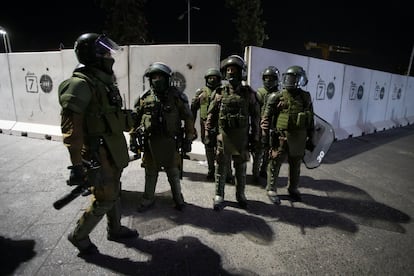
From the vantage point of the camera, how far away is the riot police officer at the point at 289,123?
3625 mm

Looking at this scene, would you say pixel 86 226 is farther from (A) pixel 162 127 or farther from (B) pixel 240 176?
(B) pixel 240 176

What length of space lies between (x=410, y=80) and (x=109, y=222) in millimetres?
16364

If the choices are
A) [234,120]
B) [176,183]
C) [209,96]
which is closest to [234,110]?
[234,120]

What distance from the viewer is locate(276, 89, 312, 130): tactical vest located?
361cm

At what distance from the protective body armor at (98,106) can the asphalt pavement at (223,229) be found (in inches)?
43.3

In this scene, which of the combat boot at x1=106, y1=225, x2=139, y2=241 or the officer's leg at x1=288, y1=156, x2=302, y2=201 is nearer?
the combat boot at x1=106, y1=225, x2=139, y2=241

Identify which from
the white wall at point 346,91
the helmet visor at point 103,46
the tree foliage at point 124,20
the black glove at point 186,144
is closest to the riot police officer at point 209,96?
the black glove at point 186,144

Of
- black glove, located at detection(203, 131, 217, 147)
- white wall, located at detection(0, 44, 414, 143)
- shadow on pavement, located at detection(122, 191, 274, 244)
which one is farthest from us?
white wall, located at detection(0, 44, 414, 143)

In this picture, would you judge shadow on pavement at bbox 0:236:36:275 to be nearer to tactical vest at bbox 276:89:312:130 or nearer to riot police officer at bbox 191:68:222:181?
riot police officer at bbox 191:68:222:181

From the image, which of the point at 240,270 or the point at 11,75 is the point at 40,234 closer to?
the point at 240,270

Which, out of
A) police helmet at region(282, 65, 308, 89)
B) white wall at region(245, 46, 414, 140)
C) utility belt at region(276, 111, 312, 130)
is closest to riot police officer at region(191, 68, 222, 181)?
white wall at region(245, 46, 414, 140)

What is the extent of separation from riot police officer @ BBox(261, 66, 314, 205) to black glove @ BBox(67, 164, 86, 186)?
102 inches

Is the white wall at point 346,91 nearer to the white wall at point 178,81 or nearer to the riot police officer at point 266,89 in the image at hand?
the white wall at point 178,81

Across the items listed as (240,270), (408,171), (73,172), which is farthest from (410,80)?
(73,172)
